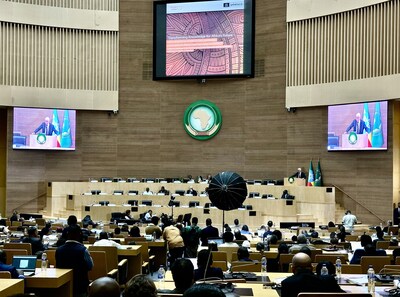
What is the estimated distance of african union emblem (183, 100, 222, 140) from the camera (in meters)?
25.5

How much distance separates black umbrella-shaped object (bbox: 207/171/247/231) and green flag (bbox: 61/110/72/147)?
13912mm

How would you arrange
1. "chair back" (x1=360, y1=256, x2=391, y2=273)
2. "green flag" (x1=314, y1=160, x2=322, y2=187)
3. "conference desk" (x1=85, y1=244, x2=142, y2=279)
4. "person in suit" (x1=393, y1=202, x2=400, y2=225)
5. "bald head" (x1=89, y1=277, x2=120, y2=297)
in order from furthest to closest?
1. "green flag" (x1=314, y1=160, x2=322, y2=187)
2. "person in suit" (x1=393, y1=202, x2=400, y2=225)
3. "conference desk" (x1=85, y1=244, x2=142, y2=279)
4. "chair back" (x1=360, y1=256, x2=391, y2=273)
5. "bald head" (x1=89, y1=277, x2=120, y2=297)

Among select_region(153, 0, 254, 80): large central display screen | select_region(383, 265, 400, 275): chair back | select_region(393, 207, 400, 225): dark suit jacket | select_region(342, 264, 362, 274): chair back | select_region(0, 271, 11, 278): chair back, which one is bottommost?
select_region(393, 207, 400, 225): dark suit jacket

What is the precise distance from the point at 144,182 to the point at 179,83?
508 cm

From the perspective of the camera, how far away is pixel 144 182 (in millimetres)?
23375

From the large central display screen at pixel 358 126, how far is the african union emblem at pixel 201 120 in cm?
511

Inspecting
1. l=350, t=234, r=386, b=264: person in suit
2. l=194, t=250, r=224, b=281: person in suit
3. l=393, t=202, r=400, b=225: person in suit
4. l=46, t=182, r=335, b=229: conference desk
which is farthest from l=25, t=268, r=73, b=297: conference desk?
l=393, t=202, r=400, b=225: person in suit

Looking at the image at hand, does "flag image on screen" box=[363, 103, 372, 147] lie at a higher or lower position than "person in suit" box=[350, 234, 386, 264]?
higher

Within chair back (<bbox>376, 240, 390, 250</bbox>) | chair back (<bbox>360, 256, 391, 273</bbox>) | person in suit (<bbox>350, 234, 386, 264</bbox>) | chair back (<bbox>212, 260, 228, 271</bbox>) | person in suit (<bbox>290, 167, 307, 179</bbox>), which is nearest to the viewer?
chair back (<bbox>212, 260, 228, 271</bbox>)

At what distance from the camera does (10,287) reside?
5199 mm

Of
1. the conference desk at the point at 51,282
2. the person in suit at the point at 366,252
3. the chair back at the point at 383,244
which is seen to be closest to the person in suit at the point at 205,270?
the conference desk at the point at 51,282

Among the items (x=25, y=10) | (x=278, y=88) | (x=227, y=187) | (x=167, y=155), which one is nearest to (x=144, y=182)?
(x=167, y=155)

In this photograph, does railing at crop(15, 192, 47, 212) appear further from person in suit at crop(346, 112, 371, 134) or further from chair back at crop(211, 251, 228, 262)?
chair back at crop(211, 251, 228, 262)

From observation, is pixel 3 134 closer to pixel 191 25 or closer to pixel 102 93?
pixel 102 93
